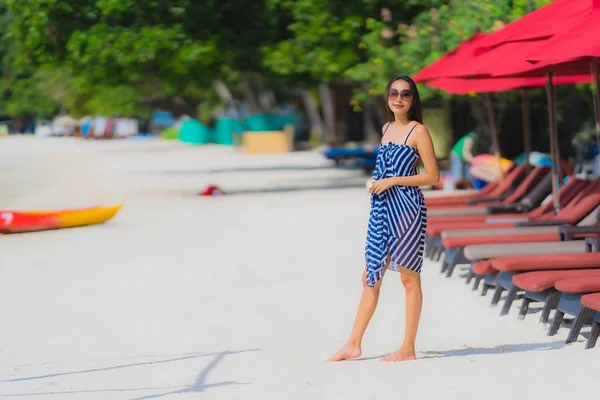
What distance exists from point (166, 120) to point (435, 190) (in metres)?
97.3

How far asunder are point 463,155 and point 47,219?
28.4ft

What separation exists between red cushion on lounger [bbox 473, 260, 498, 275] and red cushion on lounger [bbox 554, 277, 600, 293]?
1521 millimetres

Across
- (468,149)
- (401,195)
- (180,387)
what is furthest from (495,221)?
(468,149)

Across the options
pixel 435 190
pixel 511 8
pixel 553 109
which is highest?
pixel 511 8

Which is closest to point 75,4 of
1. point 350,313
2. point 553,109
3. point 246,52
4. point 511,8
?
point 246,52

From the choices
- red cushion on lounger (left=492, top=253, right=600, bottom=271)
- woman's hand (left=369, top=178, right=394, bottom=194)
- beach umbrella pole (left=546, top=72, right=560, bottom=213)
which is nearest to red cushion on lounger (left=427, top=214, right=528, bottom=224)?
beach umbrella pole (left=546, top=72, right=560, bottom=213)

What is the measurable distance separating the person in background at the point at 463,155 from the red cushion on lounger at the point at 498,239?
12467mm

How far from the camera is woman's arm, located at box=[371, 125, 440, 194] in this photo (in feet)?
25.4

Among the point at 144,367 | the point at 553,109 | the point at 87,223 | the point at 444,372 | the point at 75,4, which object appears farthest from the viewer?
the point at 75,4

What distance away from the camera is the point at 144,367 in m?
8.22

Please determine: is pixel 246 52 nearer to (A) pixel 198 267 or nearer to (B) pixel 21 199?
(B) pixel 21 199

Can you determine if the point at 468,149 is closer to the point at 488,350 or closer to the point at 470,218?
the point at 470,218

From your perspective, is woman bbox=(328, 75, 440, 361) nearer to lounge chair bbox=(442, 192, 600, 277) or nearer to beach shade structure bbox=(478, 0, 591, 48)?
beach shade structure bbox=(478, 0, 591, 48)

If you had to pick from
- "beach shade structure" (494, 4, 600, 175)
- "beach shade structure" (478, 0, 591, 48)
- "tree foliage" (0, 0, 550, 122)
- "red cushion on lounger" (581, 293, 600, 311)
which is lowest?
"red cushion on lounger" (581, 293, 600, 311)
